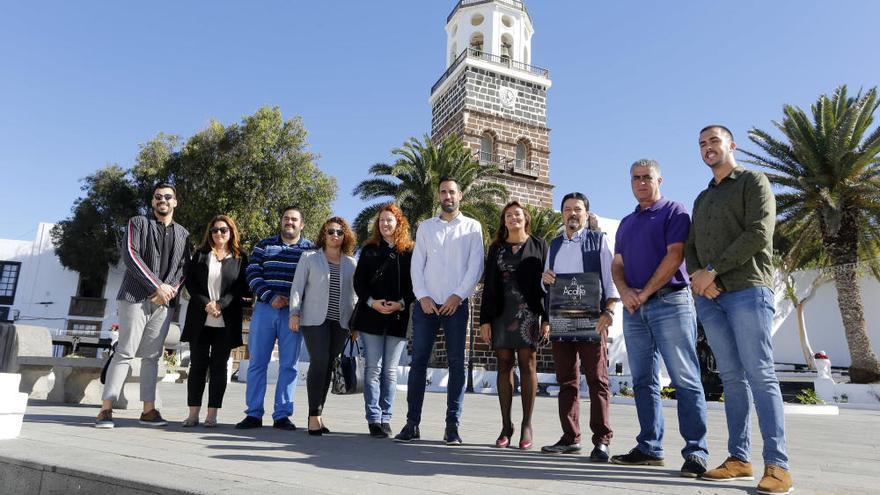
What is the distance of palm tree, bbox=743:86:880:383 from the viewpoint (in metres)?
16.8

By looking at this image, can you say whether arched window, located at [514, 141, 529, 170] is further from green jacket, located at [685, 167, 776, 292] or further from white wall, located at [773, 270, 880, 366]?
green jacket, located at [685, 167, 776, 292]

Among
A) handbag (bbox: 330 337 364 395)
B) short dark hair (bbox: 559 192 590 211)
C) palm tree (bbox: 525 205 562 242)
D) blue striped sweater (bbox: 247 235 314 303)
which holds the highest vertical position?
palm tree (bbox: 525 205 562 242)

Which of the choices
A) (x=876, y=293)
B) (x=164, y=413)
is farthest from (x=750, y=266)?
(x=876, y=293)

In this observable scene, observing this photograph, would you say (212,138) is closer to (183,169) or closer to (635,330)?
(183,169)

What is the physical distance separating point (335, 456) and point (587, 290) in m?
1.95

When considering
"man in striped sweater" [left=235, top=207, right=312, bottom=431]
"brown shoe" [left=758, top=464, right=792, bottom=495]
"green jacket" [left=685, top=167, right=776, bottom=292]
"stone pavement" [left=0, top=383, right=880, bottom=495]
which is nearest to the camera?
"stone pavement" [left=0, top=383, right=880, bottom=495]

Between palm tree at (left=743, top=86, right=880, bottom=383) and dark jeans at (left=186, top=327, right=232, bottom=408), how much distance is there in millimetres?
17975

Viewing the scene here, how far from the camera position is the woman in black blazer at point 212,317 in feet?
15.4

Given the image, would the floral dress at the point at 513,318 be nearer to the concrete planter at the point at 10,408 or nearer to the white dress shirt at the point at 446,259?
the white dress shirt at the point at 446,259

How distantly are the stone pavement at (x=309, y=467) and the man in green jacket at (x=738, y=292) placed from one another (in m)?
0.27

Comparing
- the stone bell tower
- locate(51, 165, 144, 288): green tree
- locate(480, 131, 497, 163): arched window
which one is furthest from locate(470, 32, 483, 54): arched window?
locate(51, 165, 144, 288): green tree

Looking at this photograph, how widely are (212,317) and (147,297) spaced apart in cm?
51

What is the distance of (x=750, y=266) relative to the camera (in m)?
3.11

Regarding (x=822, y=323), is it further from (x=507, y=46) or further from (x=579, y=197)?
(x=579, y=197)
